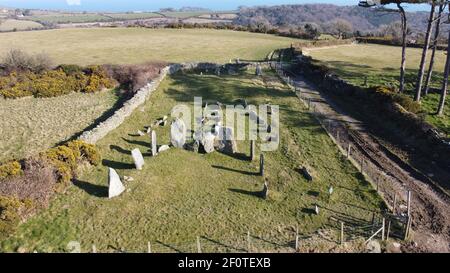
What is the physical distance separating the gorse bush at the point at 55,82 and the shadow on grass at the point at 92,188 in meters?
19.5

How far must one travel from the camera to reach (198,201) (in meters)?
21.4

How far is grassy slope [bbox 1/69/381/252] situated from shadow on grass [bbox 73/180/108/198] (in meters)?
0.05

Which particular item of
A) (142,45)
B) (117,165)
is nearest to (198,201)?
(117,165)

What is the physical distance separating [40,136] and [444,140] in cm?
2774

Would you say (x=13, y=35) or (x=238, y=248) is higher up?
(x=13, y=35)

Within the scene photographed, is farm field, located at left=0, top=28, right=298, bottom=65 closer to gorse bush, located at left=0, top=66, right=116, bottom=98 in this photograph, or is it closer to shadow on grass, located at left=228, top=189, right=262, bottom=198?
gorse bush, located at left=0, top=66, right=116, bottom=98

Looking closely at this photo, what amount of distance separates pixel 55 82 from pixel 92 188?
22347mm

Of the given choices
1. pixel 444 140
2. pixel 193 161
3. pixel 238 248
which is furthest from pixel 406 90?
pixel 238 248

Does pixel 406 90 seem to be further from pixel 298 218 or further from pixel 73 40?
pixel 73 40

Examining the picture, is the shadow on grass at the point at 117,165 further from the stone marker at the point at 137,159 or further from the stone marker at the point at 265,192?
the stone marker at the point at 265,192

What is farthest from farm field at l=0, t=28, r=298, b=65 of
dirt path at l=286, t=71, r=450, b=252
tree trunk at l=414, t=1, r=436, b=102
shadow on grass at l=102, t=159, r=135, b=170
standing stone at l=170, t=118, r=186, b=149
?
shadow on grass at l=102, t=159, r=135, b=170

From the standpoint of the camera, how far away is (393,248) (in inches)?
699

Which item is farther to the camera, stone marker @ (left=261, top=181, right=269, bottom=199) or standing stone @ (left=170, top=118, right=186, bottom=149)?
standing stone @ (left=170, top=118, right=186, bottom=149)

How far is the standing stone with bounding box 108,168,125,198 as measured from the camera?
2120cm
